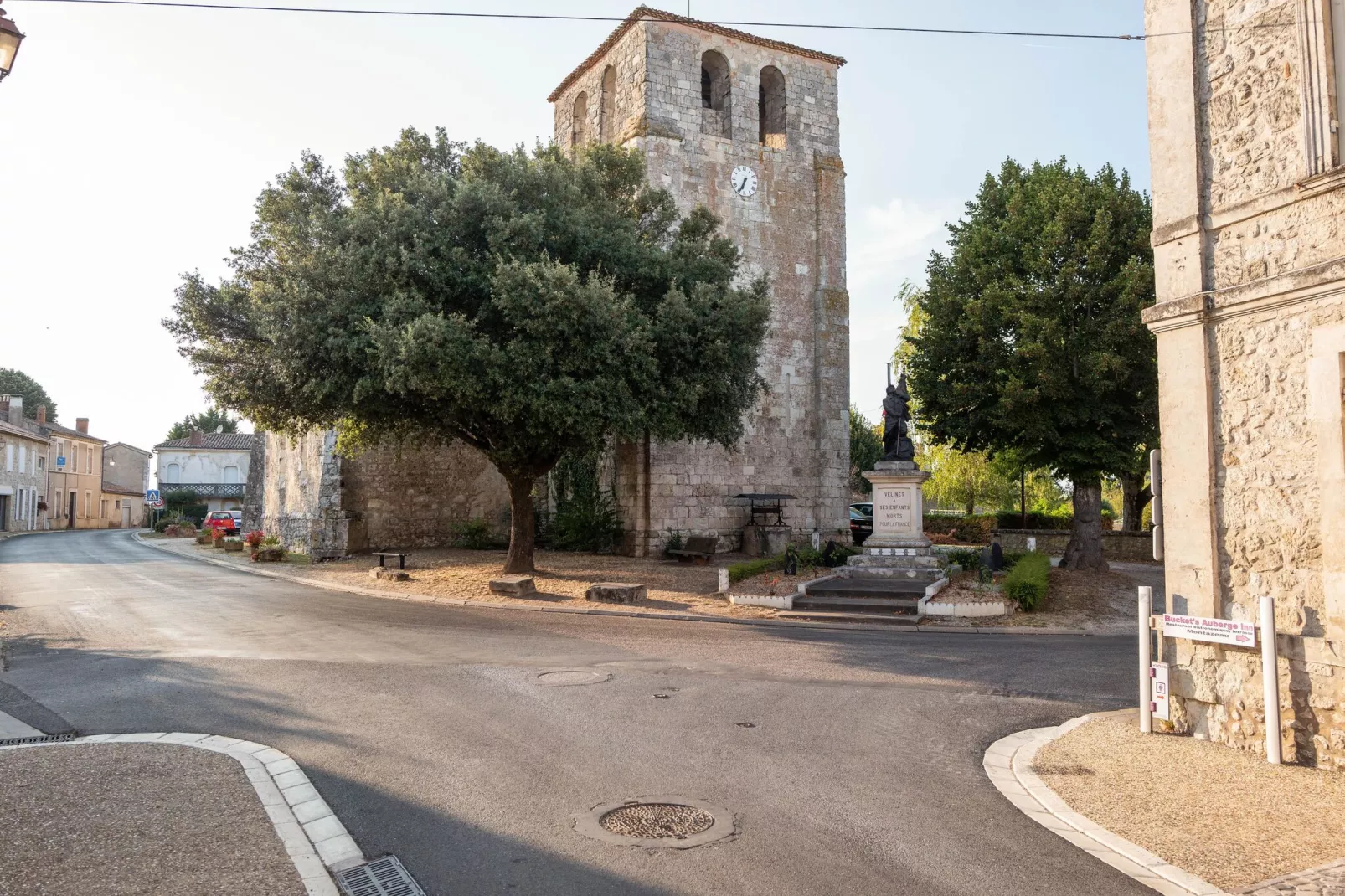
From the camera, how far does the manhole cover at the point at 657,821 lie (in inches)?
184

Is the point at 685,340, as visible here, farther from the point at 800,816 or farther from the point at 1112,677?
the point at 800,816

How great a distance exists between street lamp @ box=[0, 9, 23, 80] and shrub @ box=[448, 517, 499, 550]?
20.8 m

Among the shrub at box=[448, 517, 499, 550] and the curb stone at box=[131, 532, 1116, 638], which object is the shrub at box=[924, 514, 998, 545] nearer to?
→ the shrub at box=[448, 517, 499, 550]

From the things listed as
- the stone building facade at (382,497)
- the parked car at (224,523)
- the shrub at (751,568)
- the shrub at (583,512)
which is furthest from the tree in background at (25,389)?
the shrub at (751,568)

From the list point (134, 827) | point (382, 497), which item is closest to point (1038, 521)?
point (382, 497)

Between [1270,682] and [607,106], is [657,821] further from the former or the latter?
[607,106]

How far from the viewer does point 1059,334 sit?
17.4 m

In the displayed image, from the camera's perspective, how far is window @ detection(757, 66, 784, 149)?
26188mm

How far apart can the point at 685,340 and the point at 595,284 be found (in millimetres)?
2236

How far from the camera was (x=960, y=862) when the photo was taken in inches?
171

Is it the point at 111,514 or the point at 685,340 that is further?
the point at 111,514

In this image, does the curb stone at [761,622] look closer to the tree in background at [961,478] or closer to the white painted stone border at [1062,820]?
the white painted stone border at [1062,820]

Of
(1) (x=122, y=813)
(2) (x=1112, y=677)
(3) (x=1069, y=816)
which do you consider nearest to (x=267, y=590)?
(1) (x=122, y=813)

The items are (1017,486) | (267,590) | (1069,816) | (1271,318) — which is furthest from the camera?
(1017,486)
